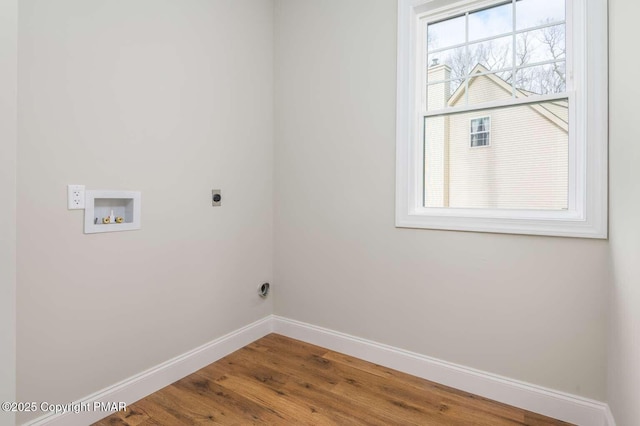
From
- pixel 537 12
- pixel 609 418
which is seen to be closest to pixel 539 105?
pixel 537 12

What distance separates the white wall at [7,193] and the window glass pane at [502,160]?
2.00 m

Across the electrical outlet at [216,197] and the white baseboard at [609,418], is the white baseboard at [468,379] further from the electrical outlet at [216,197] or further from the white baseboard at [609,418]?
the electrical outlet at [216,197]

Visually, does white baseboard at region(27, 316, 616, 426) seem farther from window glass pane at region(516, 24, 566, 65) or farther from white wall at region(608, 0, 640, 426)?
window glass pane at region(516, 24, 566, 65)

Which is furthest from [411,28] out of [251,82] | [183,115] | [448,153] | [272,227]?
[272,227]

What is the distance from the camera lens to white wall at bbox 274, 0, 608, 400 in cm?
170

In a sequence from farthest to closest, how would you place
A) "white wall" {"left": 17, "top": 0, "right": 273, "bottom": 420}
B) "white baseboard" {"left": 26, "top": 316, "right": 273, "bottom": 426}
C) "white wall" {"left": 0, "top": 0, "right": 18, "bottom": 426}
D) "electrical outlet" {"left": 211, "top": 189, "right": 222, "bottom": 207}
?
"electrical outlet" {"left": 211, "top": 189, "right": 222, "bottom": 207} → "white baseboard" {"left": 26, "top": 316, "right": 273, "bottom": 426} → "white wall" {"left": 17, "top": 0, "right": 273, "bottom": 420} → "white wall" {"left": 0, "top": 0, "right": 18, "bottom": 426}

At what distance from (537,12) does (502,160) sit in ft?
2.68

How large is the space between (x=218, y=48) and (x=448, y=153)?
1662 millimetres

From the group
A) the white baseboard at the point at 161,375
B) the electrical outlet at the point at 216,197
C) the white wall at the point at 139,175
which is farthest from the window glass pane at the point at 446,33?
the white baseboard at the point at 161,375

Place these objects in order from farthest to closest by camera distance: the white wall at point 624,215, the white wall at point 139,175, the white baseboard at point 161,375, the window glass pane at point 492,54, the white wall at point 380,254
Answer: the window glass pane at point 492,54, the white wall at point 380,254, the white baseboard at point 161,375, the white wall at point 139,175, the white wall at point 624,215

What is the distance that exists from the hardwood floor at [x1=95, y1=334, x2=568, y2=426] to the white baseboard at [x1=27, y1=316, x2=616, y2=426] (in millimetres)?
44

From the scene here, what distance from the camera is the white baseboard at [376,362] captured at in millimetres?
1631

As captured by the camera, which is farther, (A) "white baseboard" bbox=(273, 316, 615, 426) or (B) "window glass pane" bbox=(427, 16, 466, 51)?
(B) "window glass pane" bbox=(427, 16, 466, 51)

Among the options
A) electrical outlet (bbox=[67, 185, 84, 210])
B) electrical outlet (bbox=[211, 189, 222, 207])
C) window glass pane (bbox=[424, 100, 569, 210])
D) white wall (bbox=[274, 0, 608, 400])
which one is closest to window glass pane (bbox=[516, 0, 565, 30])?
window glass pane (bbox=[424, 100, 569, 210])
